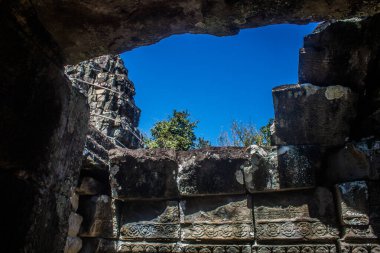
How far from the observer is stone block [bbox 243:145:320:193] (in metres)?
3.99

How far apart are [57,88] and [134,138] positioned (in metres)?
5.74

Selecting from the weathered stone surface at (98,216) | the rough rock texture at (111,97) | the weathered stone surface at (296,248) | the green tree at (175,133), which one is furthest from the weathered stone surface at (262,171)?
the green tree at (175,133)

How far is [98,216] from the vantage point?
4.48m

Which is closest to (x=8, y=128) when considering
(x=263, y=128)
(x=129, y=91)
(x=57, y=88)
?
(x=57, y=88)

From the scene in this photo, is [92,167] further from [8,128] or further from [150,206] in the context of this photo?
[8,128]

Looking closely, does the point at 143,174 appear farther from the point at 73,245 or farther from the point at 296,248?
the point at 296,248

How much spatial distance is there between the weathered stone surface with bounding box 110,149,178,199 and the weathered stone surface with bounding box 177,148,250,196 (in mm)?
182

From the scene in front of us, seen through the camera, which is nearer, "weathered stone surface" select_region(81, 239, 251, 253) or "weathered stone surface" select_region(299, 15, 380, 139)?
"weathered stone surface" select_region(299, 15, 380, 139)

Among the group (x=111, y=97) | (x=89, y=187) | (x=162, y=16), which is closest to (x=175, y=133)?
(x=111, y=97)

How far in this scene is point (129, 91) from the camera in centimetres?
913

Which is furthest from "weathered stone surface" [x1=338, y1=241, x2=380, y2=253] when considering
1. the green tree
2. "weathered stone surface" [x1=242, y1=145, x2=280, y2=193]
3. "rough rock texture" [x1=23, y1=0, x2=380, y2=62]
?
the green tree

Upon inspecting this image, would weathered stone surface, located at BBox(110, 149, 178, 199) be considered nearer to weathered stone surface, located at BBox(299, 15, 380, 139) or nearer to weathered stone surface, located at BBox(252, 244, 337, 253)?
weathered stone surface, located at BBox(252, 244, 337, 253)

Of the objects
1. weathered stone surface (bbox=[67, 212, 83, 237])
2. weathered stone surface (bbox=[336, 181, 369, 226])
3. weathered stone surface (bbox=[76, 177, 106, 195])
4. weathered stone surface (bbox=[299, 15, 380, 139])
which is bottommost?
weathered stone surface (bbox=[67, 212, 83, 237])

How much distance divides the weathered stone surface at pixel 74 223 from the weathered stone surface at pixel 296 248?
2.31m
